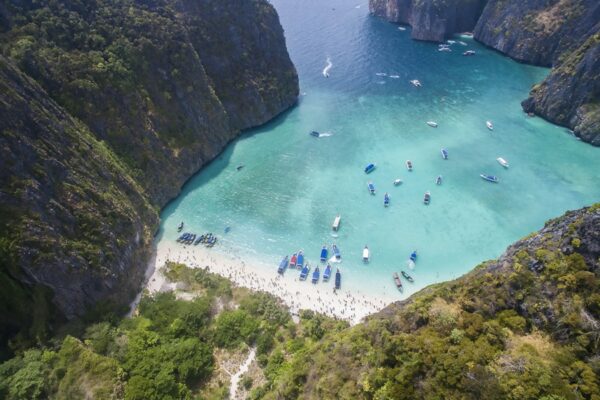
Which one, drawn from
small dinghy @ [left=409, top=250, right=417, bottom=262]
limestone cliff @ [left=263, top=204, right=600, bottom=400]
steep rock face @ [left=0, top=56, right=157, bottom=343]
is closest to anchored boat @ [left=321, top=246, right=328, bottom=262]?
small dinghy @ [left=409, top=250, right=417, bottom=262]

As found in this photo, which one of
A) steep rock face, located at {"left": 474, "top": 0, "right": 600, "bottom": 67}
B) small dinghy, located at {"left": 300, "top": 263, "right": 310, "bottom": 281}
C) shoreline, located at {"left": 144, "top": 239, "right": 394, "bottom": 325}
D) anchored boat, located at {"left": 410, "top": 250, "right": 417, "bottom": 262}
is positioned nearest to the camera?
shoreline, located at {"left": 144, "top": 239, "right": 394, "bottom": 325}

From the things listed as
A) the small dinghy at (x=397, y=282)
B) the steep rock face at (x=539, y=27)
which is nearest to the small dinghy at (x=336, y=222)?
the small dinghy at (x=397, y=282)

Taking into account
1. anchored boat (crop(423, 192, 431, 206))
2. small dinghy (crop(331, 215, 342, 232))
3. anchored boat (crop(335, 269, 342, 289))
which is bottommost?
anchored boat (crop(423, 192, 431, 206))

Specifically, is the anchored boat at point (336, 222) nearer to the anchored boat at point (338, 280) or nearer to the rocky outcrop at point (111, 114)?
the anchored boat at point (338, 280)

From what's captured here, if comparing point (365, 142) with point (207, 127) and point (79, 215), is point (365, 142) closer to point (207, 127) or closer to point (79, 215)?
point (207, 127)

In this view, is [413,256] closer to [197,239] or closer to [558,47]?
[197,239]

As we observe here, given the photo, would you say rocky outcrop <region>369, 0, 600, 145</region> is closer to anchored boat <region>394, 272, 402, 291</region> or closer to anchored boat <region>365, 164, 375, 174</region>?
anchored boat <region>365, 164, 375, 174</region>
